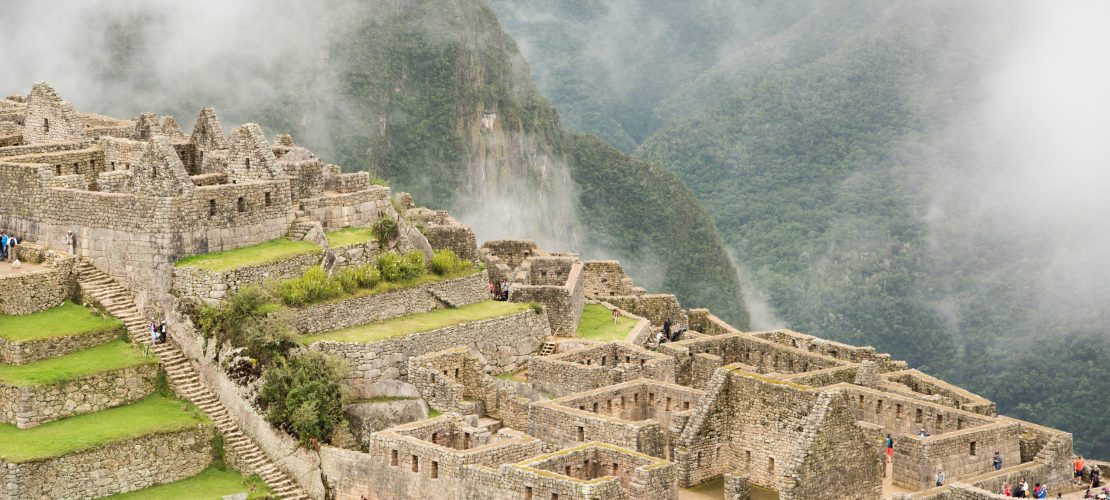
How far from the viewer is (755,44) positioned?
170 m

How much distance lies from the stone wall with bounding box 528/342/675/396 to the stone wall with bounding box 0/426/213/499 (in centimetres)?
916

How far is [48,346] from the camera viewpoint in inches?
1892

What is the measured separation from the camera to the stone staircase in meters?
47.6

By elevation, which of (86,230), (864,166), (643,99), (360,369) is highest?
(643,99)

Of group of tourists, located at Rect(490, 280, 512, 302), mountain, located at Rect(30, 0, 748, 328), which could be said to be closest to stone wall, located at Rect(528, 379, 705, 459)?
group of tourists, located at Rect(490, 280, 512, 302)

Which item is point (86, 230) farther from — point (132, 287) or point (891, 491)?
point (891, 491)

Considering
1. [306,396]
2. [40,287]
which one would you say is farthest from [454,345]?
[40,287]

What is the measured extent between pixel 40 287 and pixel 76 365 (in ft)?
11.1

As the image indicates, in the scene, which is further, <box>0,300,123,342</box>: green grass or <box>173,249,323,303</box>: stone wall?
<box>173,249,323,303</box>: stone wall

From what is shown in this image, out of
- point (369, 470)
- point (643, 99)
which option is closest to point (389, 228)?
point (369, 470)

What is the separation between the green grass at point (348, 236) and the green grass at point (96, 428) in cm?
758

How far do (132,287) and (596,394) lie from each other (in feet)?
39.5

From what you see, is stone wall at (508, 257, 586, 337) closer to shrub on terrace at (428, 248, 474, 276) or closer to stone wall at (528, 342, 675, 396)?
shrub on terrace at (428, 248, 474, 276)

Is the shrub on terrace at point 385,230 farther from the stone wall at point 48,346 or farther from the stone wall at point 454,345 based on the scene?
the stone wall at point 48,346
